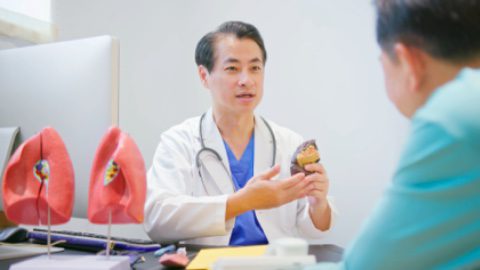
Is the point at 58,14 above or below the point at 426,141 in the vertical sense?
above

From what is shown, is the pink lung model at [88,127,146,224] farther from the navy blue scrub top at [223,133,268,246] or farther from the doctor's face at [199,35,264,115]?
the doctor's face at [199,35,264,115]

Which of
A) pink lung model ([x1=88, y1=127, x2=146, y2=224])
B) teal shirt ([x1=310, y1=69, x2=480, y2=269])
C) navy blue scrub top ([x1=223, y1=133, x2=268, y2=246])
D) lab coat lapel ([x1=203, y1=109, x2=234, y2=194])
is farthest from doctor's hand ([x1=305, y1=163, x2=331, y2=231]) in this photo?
teal shirt ([x1=310, y1=69, x2=480, y2=269])

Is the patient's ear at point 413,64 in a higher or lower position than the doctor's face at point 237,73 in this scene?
lower

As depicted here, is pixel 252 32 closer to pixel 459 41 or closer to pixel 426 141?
pixel 459 41

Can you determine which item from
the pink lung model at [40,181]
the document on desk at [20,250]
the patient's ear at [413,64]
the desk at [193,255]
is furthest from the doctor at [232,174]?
the patient's ear at [413,64]

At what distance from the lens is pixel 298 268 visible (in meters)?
0.64

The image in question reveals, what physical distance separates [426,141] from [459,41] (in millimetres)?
168

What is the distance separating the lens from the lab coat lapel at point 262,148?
61.0 inches

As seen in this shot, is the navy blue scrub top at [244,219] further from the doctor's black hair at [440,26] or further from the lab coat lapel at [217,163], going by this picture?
the doctor's black hair at [440,26]

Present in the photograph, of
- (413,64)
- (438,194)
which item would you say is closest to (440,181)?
(438,194)

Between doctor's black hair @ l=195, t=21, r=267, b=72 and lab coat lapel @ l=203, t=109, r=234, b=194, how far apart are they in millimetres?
240

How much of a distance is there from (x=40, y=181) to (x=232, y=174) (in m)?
0.76

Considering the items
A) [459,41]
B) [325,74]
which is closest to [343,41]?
[325,74]

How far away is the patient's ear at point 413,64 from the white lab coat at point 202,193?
31.4 inches
